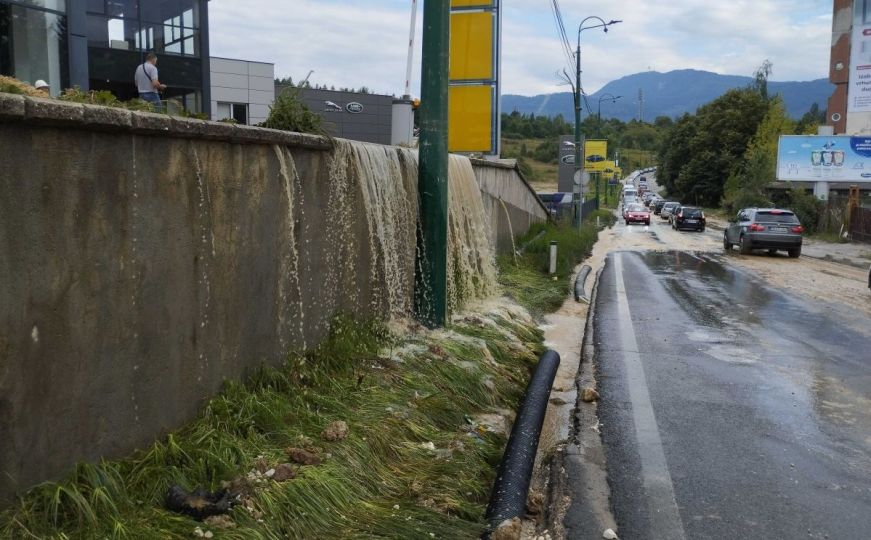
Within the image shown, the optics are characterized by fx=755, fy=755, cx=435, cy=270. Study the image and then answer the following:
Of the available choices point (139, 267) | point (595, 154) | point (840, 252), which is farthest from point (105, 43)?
point (595, 154)

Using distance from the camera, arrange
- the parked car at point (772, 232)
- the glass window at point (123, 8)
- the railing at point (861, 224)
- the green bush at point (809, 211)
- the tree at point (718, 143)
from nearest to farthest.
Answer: the glass window at point (123, 8), the parked car at point (772, 232), the railing at point (861, 224), the green bush at point (809, 211), the tree at point (718, 143)

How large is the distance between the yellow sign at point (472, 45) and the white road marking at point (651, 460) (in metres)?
7.20

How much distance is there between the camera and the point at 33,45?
14945 millimetres

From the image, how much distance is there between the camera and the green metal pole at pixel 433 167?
24.4 ft

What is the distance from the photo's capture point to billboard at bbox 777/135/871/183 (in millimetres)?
41250

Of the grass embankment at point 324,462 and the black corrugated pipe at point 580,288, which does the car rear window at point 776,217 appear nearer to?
the black corrugated pipe at point 580,288

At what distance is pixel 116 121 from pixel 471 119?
11302 mm

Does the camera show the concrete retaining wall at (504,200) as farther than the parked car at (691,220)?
No

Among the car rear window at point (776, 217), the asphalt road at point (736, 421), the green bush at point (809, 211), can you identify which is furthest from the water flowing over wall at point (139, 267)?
the green bush at point (809, 211)

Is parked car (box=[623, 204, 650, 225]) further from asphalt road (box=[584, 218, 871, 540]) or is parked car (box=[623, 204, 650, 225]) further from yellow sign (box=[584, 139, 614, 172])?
asphalt road (box=[584, 218, 871, 540])

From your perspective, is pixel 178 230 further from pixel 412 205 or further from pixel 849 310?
pixel 849 310

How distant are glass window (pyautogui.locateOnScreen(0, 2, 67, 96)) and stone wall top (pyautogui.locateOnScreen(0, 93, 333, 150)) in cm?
1098

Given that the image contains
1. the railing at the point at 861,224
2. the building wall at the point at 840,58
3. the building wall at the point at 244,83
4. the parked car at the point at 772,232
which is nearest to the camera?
the parked car at the point at 772,232

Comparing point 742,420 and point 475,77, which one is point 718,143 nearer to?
point 475,77
